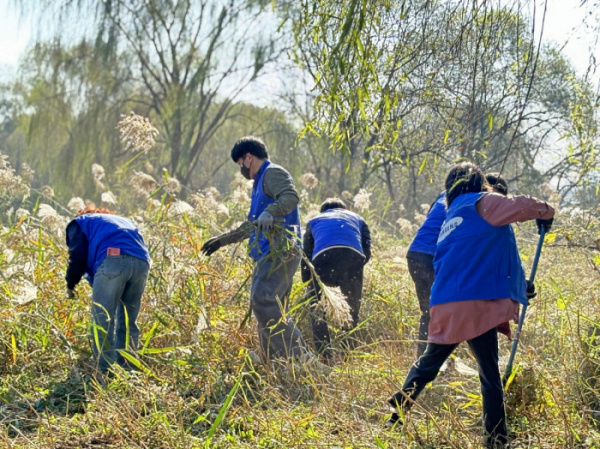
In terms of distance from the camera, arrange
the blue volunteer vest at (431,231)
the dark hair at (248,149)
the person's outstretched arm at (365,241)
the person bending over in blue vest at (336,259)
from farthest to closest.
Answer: the person's outstretched arm at (365,241) < the person bending over in blue vest at (336,259) < the blue volunteer vest at (431,231) < the dark hair at (248,149)

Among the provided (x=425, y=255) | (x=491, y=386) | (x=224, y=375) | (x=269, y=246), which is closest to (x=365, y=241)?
(x=425, y=255)

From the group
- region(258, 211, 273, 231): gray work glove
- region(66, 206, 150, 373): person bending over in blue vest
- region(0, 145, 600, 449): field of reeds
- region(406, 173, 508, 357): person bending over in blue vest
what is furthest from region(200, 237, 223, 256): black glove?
region(406, 173, 508, 357): person bending over in blue vest

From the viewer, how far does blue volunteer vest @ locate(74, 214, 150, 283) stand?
5039mm

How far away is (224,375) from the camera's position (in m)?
4.68

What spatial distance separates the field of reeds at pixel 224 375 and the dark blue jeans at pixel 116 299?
0.16m

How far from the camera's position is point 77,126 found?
18500mm

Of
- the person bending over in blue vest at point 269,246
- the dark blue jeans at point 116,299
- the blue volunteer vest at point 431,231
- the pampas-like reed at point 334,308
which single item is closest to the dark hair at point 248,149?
the person bending over in blue vest at point 269,246

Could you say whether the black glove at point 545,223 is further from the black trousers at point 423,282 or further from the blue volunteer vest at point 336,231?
the blue volunteer vest at point 336,231

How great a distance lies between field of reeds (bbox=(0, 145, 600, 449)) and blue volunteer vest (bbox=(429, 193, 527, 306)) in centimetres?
57

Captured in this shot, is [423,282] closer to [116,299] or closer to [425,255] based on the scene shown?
[425,255]

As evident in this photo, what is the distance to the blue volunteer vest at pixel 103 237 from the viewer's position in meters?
5.04

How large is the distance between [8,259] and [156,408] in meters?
2.89

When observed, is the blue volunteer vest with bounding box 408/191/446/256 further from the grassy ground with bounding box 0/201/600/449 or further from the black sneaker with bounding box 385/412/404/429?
the black sneaker with bounding box 385/412/404/429

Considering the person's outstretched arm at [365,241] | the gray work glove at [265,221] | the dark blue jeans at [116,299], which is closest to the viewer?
the gray work glove at [265,221]
